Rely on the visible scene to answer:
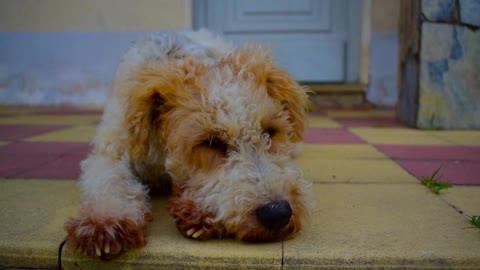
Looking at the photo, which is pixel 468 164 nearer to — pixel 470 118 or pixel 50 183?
pixel 470 118

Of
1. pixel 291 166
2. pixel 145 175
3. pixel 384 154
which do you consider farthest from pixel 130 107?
pixel 384 154

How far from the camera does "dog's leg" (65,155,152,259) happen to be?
1.36 meters

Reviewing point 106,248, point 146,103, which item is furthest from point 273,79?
point 106,248

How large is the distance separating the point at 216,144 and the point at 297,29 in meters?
4.51

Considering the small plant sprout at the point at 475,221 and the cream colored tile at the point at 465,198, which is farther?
the cream colored tile at the point at 465,198

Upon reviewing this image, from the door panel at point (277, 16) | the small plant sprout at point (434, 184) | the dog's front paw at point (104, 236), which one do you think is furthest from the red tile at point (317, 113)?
the dog's front paw at point (104, 236)

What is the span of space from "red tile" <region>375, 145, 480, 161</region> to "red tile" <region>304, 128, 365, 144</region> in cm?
33

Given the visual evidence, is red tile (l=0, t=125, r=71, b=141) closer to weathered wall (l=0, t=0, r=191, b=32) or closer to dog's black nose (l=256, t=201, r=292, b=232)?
weathered wall (l=0, t=0, r=191, b=32)

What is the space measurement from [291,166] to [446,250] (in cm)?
61

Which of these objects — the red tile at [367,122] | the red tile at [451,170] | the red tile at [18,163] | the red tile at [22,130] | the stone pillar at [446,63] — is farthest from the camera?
the red tile at [367,122]

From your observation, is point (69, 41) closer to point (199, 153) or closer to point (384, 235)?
point (199, 153)

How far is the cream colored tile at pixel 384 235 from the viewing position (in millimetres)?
1341

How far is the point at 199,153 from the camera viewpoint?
1680mm

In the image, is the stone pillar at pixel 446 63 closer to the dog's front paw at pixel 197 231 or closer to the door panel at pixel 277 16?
the door panel at pixel 277 16
